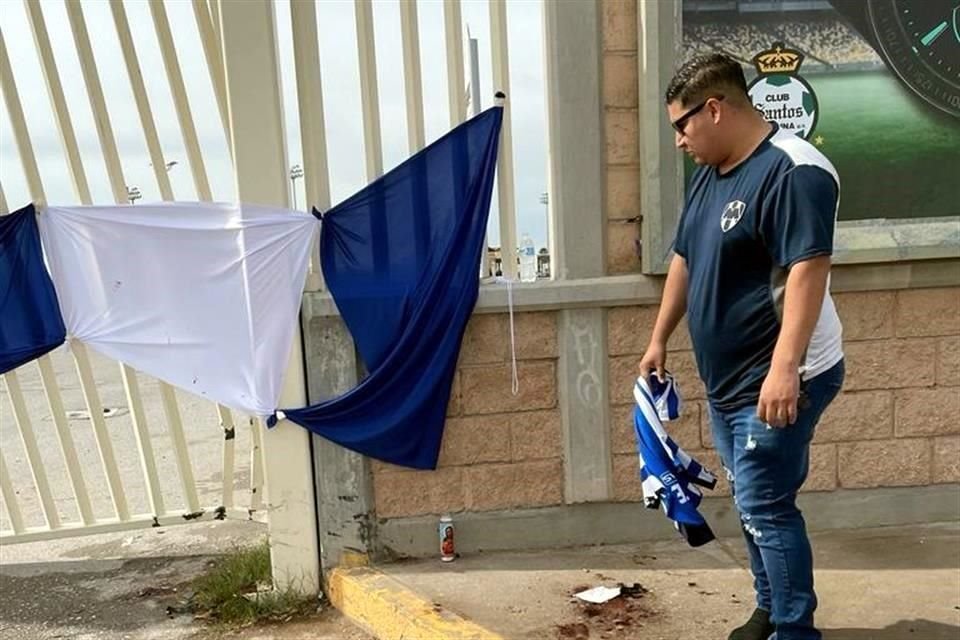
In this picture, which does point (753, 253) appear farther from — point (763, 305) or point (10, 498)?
point (10, 498)

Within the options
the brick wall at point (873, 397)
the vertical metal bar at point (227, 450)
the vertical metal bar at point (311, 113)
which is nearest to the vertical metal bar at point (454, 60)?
the vertical metal bar at point (311, 113)

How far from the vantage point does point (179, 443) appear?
406cm

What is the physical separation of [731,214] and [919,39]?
1.91m

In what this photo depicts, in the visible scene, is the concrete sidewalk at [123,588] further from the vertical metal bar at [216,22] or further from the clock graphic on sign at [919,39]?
the clock graphic on sign at [919,39]

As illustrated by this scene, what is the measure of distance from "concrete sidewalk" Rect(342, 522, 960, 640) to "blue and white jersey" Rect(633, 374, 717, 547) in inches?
19.1

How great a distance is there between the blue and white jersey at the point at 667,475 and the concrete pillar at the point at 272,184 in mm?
1500

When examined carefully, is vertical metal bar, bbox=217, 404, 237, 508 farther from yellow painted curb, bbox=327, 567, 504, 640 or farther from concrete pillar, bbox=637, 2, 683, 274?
concrete pillar, bbox=637, 2, 683, 274

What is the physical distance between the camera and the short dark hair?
2.56 meters

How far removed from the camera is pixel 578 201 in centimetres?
371

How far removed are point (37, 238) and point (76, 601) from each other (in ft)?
5.55

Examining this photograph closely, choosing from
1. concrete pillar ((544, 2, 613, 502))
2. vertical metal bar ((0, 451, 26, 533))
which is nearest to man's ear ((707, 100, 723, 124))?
concrete pillar ((544, 2, 613, 502))

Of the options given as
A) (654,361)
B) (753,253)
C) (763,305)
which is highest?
(753,253)

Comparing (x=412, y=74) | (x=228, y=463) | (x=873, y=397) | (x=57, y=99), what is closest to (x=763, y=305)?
(x=873, y=397)

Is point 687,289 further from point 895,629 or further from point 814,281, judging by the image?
point 895,629
